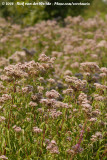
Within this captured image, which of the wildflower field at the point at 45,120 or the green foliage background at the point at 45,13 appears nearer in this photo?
the wildflower field at the point at 45,120

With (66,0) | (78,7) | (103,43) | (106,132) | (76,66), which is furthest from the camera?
(78,7)

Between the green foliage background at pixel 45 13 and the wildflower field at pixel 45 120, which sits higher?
the green foliage background at pixel 45 13

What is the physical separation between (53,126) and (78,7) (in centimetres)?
1342

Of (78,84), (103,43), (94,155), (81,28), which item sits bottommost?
(94,155)

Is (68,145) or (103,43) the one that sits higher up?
(103,43)

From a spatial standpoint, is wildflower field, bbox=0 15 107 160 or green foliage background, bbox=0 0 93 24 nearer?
wildflower field, bbox=0 15 107 160

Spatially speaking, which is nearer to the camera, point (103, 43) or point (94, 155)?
point (94, 155)

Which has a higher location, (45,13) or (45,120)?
(45,13)

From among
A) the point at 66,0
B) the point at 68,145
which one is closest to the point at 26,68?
the point at 68,145

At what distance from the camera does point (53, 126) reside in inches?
168

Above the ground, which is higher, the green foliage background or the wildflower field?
the green foliage background

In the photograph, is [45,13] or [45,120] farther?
[45,13]

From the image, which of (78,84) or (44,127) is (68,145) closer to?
(44,127)

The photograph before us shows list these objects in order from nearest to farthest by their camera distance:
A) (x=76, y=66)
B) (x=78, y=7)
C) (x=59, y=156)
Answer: (x=59, y=156)
(x=76, y=66)
(x=78, y=7)
